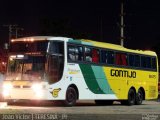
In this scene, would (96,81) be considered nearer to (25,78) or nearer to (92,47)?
(92,47)

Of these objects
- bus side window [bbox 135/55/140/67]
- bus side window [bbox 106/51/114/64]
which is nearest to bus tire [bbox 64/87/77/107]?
bus side window [bbox 106/51/114/64]

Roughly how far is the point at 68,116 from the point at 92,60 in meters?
9.41

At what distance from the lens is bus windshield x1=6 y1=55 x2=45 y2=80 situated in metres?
25.9

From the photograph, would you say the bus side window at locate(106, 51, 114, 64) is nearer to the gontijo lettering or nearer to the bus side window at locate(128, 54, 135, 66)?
the gontijo lettering

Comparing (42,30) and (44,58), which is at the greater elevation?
(42,30)

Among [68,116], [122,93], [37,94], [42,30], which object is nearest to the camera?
[68,116]

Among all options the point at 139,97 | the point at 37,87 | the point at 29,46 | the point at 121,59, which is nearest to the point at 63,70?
the point at 37,87

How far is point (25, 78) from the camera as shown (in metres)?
26.2

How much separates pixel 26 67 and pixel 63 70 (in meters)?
1.69

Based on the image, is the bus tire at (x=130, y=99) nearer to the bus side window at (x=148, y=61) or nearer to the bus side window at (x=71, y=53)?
the bus side window at (x=148, y=61)

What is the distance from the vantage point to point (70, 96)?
2706cm

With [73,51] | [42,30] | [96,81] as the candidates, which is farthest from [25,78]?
[42,30]

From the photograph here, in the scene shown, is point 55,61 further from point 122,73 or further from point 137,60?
point 137,60

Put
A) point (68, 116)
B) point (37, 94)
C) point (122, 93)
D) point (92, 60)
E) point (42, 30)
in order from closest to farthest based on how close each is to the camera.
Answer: point (68, 116) → point (37, 94) → point (92, 60) → point (122, 93) → point (42, 30)
